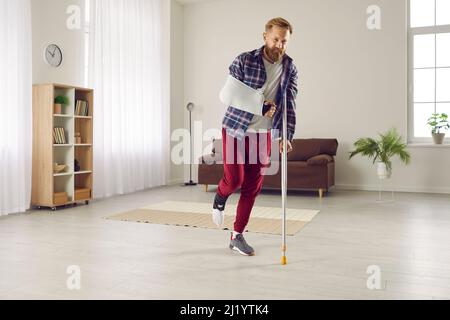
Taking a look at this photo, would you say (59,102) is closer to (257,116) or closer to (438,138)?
(257,116)

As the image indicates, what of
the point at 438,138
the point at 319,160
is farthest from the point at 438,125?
the point at 319,160

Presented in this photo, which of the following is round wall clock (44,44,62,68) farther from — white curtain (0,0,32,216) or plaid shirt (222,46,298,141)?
plaid shirt (222,46,298,141)

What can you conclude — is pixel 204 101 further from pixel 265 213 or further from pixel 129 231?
pixel 129 231

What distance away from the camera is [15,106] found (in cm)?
409

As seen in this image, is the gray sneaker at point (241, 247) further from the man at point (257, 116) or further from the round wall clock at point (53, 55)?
the round wall clock at point (53, 55)

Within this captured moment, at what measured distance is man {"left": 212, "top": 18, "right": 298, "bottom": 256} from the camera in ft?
7.61

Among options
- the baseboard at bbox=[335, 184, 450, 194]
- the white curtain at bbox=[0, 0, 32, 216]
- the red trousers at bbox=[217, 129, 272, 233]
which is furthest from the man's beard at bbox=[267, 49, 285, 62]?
the baseboard at bbox=[335, 184, 450, 194]

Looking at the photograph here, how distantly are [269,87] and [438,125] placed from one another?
434 centimetres

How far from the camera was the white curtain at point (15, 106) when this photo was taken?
3.97 metres

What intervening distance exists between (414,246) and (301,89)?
13.1ft

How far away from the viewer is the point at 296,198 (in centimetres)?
530

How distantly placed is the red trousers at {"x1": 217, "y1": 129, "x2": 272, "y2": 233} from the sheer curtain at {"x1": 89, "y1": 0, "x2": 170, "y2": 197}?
10.3ft

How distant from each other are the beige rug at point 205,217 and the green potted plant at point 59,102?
1.33 meters
